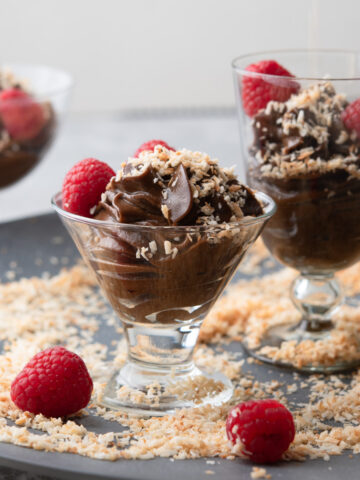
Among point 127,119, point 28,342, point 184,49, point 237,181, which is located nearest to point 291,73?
point 237,181

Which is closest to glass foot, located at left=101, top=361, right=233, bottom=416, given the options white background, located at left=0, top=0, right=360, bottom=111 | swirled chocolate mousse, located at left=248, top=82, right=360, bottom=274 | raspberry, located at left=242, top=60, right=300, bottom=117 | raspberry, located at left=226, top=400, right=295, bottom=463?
raspberry, located at left=226, top=400, right=295, bottom=463

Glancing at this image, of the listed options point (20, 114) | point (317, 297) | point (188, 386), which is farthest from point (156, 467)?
point (20, 114)

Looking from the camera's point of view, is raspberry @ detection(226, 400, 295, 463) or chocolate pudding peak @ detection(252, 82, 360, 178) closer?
raspberry @ detection(226, 400, 295, 463)

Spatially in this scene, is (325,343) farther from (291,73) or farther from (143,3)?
(143,3)

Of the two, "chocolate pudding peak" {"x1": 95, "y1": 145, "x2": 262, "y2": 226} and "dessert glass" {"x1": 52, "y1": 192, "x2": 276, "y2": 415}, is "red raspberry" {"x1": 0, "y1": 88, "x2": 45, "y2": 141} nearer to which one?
"dessert glass" {"x1": 52, "y1": 192, "x2": 276, "y2": 415}

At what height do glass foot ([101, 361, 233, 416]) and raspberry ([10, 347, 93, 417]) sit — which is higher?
raspberry ([10, 347, 93, 417])

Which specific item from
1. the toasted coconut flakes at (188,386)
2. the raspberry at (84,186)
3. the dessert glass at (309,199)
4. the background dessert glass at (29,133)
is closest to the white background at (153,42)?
the background dessert glass at (29,133)

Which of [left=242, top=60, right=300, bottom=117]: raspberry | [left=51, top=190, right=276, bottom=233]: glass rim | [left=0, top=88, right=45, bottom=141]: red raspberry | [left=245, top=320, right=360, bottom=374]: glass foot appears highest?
[left=242, top=60, right=300, bottom=117]: raspberry
